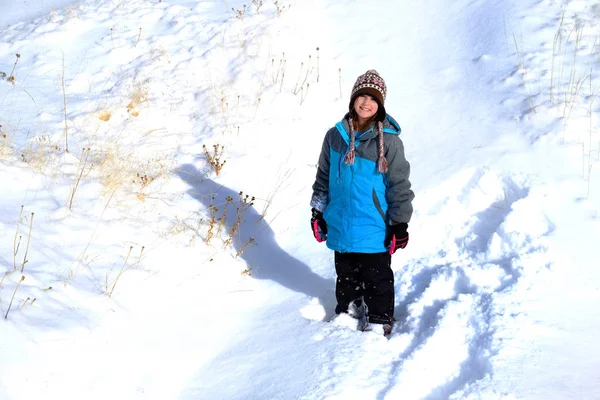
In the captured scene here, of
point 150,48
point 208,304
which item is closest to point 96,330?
point 208,304

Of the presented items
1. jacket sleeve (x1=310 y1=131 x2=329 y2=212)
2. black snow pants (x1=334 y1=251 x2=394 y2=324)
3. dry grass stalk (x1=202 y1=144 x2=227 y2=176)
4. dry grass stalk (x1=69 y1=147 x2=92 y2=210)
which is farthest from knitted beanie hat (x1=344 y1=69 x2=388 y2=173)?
dry grass stalk (x1=69 y1=147 x2=92 y2=210)

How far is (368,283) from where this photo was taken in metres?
3.74

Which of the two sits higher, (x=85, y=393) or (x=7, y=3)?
(x=7, y=3)

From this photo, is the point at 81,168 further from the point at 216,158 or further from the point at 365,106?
the point at 365,106

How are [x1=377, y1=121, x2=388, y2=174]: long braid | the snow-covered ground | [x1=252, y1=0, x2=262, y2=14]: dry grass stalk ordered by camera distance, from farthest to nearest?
1. [x1=252, y1=0, x2=262, y2=14]: dry grass stalk
2. [x1=377, y1=121, x2=388, y2=174]: long braid
3. the snow-covered ground

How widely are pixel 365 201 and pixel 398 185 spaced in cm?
23

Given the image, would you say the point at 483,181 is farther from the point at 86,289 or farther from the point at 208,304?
the point at 86,289

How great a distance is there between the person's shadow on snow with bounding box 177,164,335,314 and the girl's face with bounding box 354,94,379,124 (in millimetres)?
1448

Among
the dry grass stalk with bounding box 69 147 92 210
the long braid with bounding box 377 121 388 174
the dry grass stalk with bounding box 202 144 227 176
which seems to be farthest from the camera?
the dry grass stalk with bounding box 202 144 227 176

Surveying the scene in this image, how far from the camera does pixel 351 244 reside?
11.9 feet

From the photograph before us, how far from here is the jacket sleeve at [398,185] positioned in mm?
3453

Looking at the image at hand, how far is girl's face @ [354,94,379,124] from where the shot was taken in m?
3.41

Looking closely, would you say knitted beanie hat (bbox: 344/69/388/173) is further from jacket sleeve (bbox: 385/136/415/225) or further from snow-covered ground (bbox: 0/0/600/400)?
snow-covered ground (bbox: 0/0/600/400)

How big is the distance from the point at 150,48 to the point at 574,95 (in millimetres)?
5436
